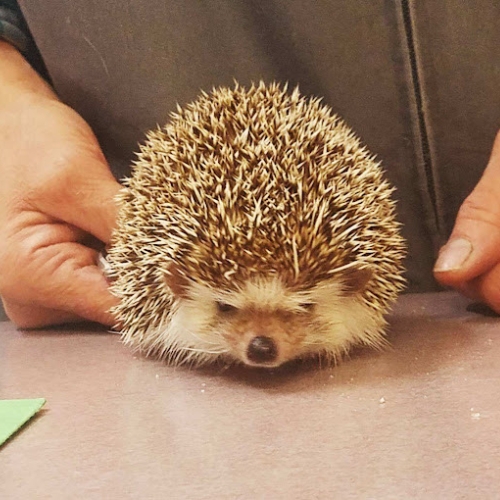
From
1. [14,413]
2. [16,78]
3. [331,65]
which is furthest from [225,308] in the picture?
[16,78]

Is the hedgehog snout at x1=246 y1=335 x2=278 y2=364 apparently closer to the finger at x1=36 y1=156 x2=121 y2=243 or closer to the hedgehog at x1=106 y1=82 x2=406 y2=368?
the hedgehog at x1=106 y1=82 x2=406 y2=368

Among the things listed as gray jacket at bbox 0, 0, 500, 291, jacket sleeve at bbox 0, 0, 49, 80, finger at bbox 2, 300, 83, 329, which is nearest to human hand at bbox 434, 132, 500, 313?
gray jacket at bbox 0, 0, 500, 291

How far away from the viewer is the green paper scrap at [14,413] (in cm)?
99

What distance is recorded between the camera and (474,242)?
1293mm

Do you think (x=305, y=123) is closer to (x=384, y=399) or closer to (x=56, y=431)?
(x=384, y=399)

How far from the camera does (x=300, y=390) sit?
1122 mm

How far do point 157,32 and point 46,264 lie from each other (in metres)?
0.60

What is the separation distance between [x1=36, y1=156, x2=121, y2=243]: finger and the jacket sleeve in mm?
442

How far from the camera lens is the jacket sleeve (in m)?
1.61

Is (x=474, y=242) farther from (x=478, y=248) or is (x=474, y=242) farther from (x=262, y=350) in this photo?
(x=262, y=350)

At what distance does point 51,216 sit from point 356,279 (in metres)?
0.71

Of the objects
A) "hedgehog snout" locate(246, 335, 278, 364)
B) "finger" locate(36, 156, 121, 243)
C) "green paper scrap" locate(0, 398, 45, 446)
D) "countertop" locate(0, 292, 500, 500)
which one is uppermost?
"finger" locate(36, 156, 121, 243)

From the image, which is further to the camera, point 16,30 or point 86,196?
point 16,30

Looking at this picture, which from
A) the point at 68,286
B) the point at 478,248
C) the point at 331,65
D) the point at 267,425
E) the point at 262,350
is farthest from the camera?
the point at 331,65
